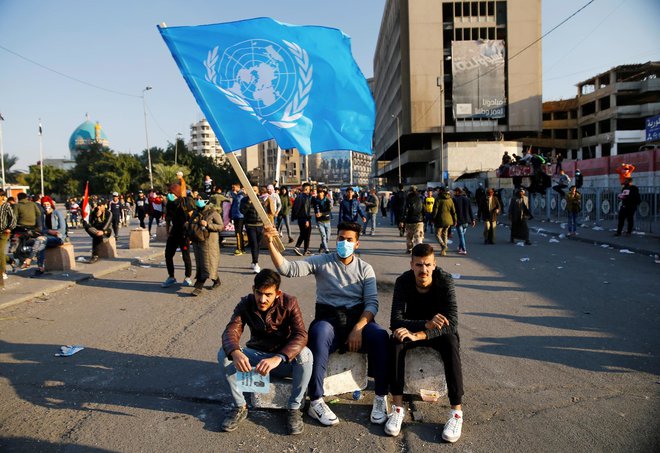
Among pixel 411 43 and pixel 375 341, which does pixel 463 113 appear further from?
pixel 375 341

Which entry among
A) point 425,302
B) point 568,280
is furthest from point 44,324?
point 568,280

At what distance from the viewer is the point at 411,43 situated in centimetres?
6456

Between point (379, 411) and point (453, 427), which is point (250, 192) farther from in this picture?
point (453, 427)

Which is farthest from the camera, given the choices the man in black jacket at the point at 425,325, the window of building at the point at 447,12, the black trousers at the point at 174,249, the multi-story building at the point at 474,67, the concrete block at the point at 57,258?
the window of building at the point at 447,12

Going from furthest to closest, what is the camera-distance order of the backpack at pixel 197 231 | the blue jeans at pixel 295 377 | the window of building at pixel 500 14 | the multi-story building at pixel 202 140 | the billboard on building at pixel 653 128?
1. the multi-story building at pixel 202 140
2. the window of building at pixel 500 14
3. the billboard on building at pixel 653 128
4. the backpack at pixel 197 231
5. the blue jeans at pixel 295 377

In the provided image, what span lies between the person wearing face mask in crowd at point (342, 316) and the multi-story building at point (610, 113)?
206 ft

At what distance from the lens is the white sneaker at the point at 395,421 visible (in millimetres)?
3636

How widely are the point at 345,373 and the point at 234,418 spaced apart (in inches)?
38.5

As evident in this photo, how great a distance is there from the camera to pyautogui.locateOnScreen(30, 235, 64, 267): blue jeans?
10.3 metres

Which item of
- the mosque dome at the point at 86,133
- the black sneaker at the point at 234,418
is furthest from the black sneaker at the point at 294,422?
the mosque dome at the point at 86,133

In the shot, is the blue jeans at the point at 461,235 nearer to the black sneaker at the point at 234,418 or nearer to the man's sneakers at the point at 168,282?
the man's sneakers at the point at 168,282

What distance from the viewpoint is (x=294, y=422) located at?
3.75 m

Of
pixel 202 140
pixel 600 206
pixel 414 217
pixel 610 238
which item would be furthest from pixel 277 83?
pixel 202 140

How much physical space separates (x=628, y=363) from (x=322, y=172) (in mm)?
145437
